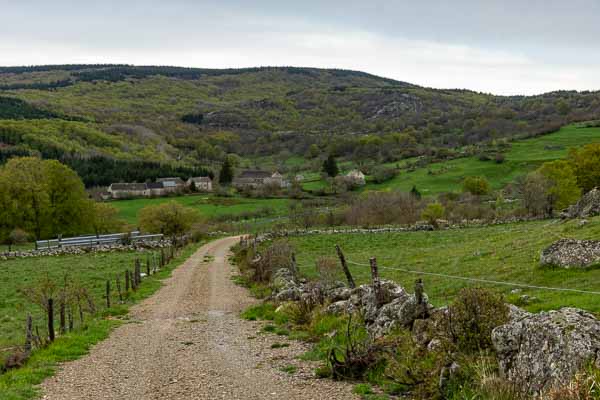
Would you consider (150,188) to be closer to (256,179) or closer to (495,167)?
(256,179)

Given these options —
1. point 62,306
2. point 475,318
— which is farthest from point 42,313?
point 475,318

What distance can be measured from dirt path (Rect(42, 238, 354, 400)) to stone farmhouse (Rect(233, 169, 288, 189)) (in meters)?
102

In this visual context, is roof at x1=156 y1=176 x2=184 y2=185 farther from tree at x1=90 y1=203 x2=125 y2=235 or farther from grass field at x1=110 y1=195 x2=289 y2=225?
tree at x1=90 y1=203 x2=125 y2=235

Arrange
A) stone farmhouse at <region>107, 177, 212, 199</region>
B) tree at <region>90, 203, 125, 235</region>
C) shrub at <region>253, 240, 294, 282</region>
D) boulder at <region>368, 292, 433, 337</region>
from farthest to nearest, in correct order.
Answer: stone farmhouse at <region>107, 177, 212, 199</region>, tree at <region>90, 203, 125, 235</region>, shrub at <region>253, 240, 294, 282</region>, boulder at <region>368, 292, 433, 337</region>

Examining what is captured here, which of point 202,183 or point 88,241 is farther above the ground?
point 202,183

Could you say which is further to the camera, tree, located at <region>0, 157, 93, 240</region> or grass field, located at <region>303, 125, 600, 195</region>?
grass field, located at <region>303, 125, 600, 195</region>

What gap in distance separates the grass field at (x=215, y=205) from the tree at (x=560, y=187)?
149 feet

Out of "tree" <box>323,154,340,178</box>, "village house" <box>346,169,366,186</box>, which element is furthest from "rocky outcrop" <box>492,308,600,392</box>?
"tree" <box>323,154,340,178</box>

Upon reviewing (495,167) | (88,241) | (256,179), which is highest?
(495,167)

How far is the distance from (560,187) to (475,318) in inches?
2146

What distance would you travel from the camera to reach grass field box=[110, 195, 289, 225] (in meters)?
96.2

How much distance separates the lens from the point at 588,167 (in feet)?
222

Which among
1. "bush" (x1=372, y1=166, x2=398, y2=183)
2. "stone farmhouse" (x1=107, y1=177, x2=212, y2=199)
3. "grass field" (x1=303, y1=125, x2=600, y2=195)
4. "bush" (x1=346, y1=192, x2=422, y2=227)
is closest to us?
Answer: "bush" (x1=346, y1=192, x2=422, y2=227)

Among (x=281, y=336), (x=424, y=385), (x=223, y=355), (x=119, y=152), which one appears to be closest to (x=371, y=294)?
(x=281, y=336)
